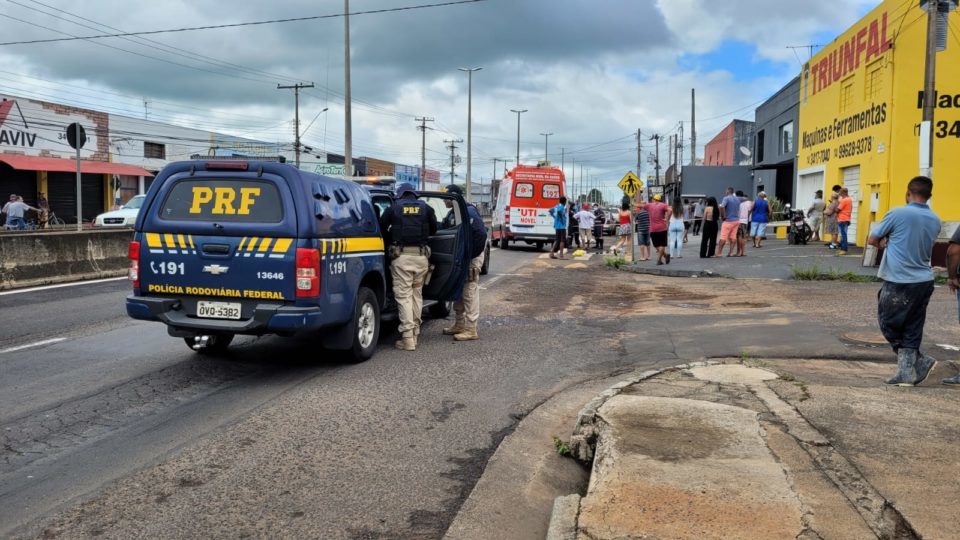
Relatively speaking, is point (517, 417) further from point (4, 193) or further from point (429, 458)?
point (4, 193)

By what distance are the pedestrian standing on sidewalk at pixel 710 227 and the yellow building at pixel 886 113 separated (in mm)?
4167

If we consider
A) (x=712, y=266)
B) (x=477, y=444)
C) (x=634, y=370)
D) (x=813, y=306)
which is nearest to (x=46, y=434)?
(x=477, y=444)

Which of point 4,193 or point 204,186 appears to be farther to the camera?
point 4,193

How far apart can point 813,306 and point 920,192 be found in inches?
195

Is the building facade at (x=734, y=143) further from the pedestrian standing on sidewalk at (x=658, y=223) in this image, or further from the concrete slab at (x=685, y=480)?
the concrete slab at (x=685, y=480)

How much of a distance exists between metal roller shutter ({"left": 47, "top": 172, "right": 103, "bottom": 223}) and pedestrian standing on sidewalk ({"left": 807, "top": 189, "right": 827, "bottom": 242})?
31.8 m

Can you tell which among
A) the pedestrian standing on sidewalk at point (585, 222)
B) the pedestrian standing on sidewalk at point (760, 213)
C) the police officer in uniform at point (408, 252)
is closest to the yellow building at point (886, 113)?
the pedestrian standing on sidewalk at point (760, 213)

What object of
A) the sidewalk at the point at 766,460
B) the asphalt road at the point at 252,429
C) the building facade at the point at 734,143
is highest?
the building facade at the point at 734,143

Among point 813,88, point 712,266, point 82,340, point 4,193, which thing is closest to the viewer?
point 82,340

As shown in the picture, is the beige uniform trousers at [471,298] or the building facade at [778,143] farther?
the building facade at [778,143]

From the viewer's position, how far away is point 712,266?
57.0 ft

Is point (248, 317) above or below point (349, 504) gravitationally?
above

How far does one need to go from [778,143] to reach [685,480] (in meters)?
34.5

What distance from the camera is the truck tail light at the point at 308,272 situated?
6.20 meters
